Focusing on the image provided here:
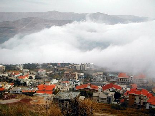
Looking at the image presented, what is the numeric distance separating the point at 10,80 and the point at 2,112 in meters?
12.1

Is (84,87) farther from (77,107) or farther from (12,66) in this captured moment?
(12,66)

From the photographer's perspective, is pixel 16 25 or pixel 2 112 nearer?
pixel 2 112

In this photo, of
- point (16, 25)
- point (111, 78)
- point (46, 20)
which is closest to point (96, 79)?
point (111, 78)

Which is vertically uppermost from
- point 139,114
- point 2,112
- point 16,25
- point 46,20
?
point 46,20

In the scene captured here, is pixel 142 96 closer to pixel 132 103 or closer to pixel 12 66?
pixel 132 103

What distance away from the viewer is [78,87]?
13.1 metres

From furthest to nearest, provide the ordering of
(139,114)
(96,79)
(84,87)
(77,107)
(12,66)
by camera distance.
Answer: (12,66), (96,79), (84,87), (139,114), (77,107)

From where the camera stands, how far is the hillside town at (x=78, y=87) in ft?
30.8

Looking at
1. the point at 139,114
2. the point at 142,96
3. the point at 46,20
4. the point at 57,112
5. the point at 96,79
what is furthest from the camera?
the point at 46,20

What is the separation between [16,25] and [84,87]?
20642mm

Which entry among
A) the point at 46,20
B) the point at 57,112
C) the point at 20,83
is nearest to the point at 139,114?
the point at 57,112

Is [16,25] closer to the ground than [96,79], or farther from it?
farther from it

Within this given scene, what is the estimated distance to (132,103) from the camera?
9852mm

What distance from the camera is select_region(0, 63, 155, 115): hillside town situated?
369 inches
